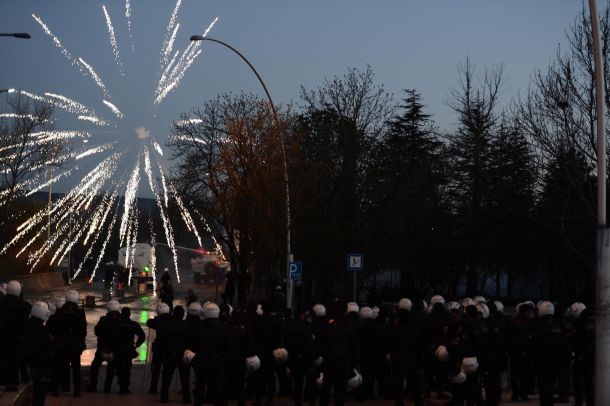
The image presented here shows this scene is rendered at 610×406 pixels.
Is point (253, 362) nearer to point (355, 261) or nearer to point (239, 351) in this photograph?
point (239, 351)

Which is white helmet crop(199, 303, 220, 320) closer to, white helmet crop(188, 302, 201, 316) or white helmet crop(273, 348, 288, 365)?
white helmet crop(188, 302, 201, 316)

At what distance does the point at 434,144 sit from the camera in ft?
218

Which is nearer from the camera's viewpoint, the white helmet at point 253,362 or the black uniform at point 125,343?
the white helmet at point 253,362

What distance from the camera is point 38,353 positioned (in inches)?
514

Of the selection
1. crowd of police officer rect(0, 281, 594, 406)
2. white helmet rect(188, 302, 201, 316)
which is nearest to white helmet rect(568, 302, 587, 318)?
crowd of police officer rect(0, 281, 594, 406)

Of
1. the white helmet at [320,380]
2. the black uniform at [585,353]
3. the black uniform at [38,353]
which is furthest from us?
the black uniform at [585,353]

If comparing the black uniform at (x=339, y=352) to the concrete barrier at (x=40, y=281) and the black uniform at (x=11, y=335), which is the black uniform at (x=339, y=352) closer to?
the black uniform at (x=11, y=335)

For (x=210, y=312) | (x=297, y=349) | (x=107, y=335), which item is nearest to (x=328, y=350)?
(x=210, y=312)

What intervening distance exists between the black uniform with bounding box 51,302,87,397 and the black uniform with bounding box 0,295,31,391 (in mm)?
677

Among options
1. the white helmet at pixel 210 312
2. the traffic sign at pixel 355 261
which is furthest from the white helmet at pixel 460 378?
the traffic sign at pixel 355 261

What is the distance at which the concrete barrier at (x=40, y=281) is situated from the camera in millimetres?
51844

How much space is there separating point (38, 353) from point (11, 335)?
360cm

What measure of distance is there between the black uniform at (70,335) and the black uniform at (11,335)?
2.22 ft

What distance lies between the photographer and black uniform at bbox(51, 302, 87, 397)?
57.8ft
